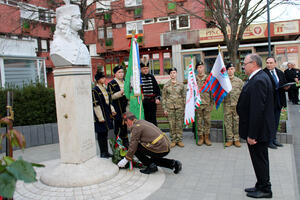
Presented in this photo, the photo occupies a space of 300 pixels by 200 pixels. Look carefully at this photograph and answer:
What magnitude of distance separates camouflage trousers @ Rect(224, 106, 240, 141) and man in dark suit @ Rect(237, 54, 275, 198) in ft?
8.91

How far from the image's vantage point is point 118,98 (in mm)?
6289

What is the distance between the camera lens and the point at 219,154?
6.05 metres

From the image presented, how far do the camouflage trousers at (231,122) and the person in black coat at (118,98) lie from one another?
8.38ft

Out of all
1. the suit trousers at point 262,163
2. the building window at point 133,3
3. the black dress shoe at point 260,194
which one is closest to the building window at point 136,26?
the building window at point 133,3

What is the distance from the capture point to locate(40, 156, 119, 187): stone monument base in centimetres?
430

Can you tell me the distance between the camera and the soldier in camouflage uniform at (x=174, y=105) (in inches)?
269

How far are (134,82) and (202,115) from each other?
2.14m

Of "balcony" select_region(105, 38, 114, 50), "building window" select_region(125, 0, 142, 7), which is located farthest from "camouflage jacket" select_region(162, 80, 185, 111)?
"building window" select_region(125, 0, 142, 7)

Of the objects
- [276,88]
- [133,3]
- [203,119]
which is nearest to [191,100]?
[203,119]

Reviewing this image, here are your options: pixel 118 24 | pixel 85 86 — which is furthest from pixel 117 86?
pixel 118 24

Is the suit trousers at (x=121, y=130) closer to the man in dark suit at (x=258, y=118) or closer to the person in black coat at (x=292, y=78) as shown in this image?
the man in dark suit at (x=258, y=118)

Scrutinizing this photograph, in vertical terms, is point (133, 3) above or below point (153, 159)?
above

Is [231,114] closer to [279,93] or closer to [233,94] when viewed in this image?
[233,94]

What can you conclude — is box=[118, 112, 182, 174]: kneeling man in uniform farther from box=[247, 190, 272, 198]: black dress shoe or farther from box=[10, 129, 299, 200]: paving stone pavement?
box=[247, 190, 272, 198]: black dress shoe
